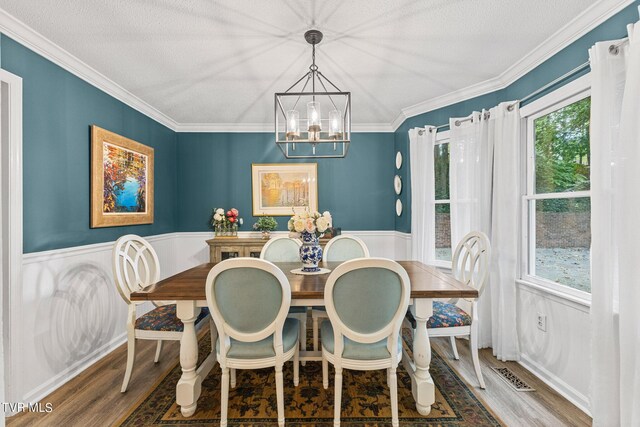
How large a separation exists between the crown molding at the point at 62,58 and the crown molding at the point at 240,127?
758mm

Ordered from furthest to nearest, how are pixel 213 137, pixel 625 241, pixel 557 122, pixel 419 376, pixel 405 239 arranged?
1. pixel 213 137
2. pixel 405 239
3. pixel 557 122
4. pixel 419 376
5. pixel 625 241

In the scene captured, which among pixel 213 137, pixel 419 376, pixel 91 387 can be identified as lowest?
pixel 91 387

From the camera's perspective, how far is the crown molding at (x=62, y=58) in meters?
2.02

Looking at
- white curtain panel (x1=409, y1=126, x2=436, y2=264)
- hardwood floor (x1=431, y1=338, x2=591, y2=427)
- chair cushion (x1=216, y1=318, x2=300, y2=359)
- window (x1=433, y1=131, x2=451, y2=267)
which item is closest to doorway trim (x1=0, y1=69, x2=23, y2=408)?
chair cushion (x1=216, y1=318, x2=300, y2=359)

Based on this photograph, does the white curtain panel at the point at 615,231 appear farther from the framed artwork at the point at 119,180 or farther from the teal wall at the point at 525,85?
the framed artwork at the point at 119,180

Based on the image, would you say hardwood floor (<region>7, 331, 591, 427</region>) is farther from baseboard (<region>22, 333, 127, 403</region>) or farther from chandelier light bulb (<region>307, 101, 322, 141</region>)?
chandelier light bulb (<region>307, 101, 322, 141</region>)

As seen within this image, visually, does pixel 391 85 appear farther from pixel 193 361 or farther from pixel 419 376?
pixel 193 361

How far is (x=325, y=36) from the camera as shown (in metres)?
2.21

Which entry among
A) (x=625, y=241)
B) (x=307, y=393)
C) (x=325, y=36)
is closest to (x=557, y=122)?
(x=625, y=241)

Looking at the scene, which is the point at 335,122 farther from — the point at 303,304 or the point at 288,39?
the point at 303,304

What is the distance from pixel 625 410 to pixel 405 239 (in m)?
2.59

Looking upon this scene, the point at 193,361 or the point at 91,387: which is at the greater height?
the point at 193,361

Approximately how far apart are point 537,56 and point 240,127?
3.41 meters

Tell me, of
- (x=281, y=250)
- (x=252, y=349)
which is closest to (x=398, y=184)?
(x=281, y=250)
